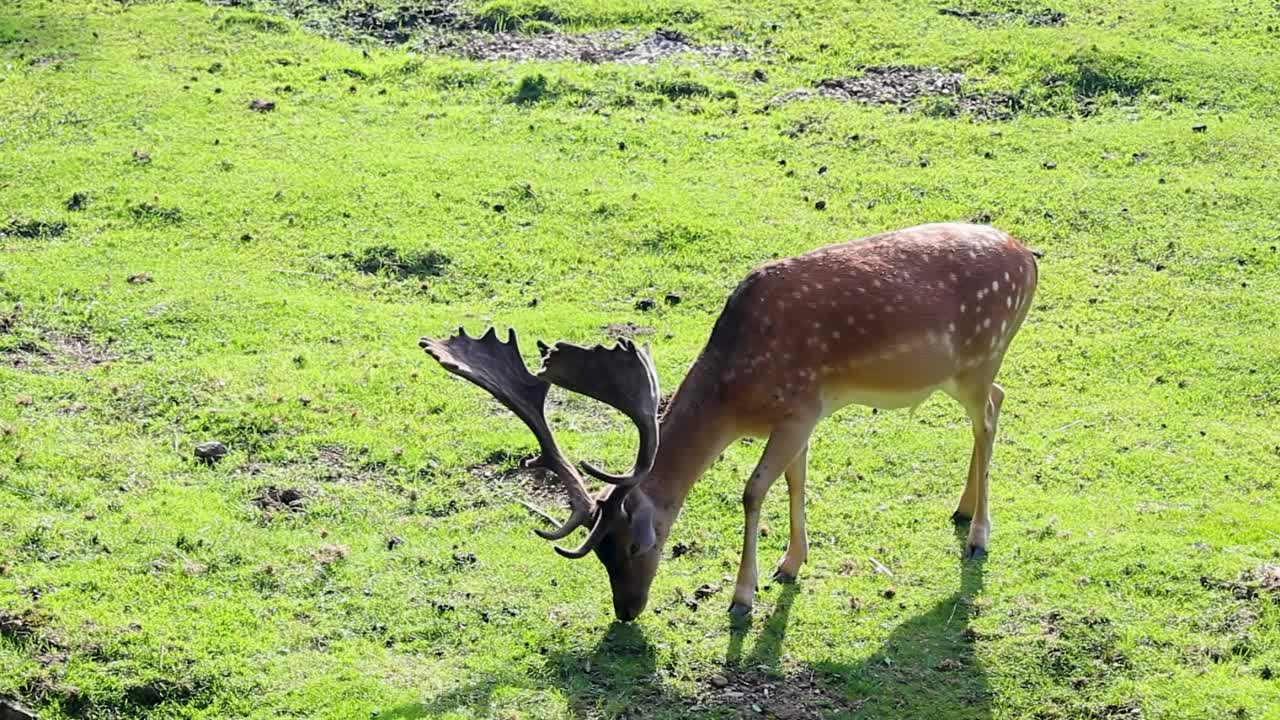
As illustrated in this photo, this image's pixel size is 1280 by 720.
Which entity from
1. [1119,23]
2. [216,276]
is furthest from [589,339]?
[1119,23]

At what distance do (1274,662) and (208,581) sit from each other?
19.1 feet

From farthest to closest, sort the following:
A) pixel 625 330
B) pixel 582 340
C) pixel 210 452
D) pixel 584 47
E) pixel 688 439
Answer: pixel 584 47
pixel 625 330
pixel 582 340
pixel 210 452
pixel 688 439

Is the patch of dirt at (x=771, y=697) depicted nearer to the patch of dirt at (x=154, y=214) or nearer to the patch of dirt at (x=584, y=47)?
the patch of dirt at (x=154, y=214)

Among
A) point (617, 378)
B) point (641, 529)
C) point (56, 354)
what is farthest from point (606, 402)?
point (56, 354)

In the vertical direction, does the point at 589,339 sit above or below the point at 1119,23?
below

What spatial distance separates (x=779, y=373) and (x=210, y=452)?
3979 millimetres

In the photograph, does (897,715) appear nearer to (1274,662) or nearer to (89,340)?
(1274,662)

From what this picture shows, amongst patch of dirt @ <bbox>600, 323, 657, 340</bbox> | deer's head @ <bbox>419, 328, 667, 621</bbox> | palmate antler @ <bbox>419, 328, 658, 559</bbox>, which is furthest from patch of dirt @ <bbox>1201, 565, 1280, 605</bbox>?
patch of dirt @ <bbox>600, 323, 657, 340</bbox>

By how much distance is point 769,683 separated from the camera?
27.3 ft

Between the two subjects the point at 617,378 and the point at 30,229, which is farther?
the point at 30,229

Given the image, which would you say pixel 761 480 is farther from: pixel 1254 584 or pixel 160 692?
pixel 160 692

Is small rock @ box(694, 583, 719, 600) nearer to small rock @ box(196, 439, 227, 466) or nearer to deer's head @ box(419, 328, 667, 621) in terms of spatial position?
deer's head @ box(419, 328, 667, 621)

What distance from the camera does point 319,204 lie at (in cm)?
1447

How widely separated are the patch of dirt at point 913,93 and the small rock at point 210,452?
26.6 feet
